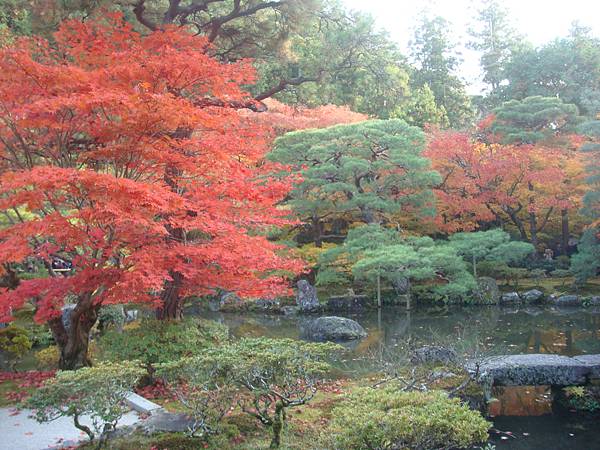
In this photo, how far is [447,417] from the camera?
13.0 ft

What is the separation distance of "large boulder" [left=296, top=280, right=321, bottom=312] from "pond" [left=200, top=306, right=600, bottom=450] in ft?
3.70

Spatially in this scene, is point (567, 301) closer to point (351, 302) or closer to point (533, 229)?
point (533, 229)

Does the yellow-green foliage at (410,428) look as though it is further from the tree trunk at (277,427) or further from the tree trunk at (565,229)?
the tree trunk at (565,229)

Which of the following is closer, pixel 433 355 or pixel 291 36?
pixel 433 355

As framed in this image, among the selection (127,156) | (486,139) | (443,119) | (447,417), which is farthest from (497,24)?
(447,417)

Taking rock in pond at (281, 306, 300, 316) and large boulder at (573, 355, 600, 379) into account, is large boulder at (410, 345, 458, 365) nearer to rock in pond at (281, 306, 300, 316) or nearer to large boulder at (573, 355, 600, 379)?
large boulder at (573, 355, 600, 379)

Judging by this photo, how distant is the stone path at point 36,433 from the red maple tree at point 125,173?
1452 mm

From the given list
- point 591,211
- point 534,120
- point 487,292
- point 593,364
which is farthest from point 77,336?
point 534,120

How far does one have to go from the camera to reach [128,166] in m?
7.24

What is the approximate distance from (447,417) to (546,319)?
12235mm

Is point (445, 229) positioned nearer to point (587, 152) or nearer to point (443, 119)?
point (587, 152)

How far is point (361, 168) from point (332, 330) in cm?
638

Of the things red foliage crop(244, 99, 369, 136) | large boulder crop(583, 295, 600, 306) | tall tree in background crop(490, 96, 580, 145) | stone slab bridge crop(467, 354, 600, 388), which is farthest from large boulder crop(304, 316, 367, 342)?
tall tree in background crop(490, 96, 580, 145)

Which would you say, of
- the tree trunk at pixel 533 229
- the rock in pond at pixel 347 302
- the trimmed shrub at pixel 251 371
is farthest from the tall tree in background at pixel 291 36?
the tree trunk at pixel 533 229
